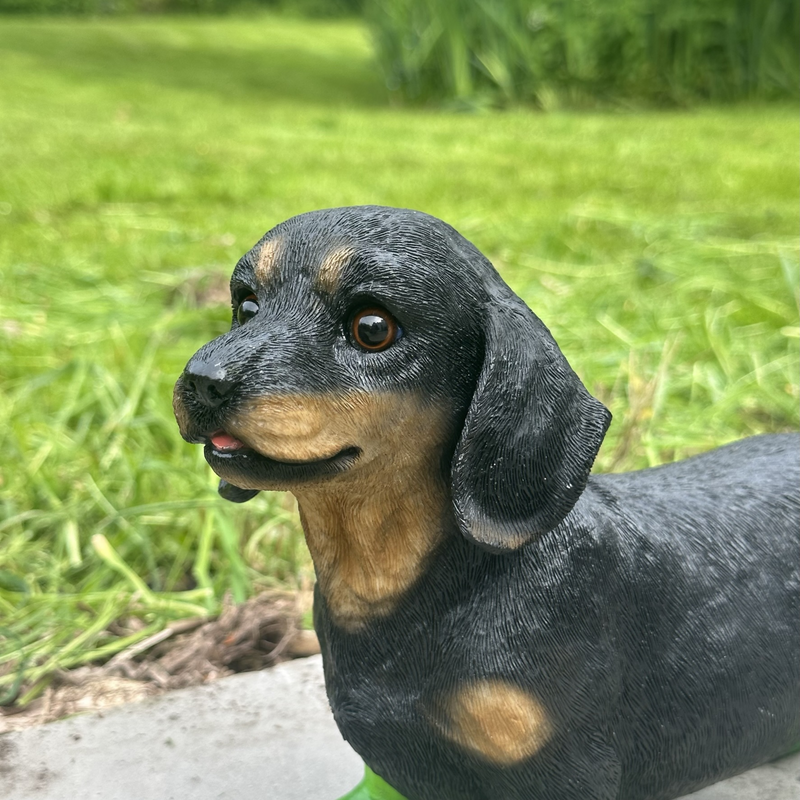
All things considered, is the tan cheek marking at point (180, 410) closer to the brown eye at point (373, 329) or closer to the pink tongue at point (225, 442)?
the pink tongue at point (225, 442)

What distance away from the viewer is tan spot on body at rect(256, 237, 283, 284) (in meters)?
1.32

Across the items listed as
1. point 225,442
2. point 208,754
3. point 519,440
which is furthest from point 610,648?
point 208,754

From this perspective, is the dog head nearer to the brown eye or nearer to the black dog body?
the brown eye

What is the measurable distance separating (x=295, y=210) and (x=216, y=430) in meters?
4.71

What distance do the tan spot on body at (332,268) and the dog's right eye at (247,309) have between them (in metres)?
0.14

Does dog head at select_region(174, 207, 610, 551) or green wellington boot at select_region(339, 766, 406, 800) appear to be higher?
dog head at select_region(174, 207, 610, 551)

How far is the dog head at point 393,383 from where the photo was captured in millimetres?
1202

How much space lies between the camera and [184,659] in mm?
2398

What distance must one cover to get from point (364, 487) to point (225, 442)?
0.19m

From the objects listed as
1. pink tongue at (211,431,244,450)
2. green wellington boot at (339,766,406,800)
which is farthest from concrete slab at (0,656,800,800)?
pink tongue at (211,431,244,450)

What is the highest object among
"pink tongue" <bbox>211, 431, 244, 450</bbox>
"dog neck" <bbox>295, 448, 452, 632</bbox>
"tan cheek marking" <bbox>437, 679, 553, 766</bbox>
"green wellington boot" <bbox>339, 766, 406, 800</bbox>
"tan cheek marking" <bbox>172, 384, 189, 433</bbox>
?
"tan cheek marking" <bbox>172, 384, 189, 433</bbox>

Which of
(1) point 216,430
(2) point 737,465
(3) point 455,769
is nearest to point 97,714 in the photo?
(3) point 455,769

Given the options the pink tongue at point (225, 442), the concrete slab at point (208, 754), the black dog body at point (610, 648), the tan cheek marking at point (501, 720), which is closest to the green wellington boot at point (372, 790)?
the concrete slab at point (208, 754)

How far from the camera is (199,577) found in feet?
8.59
